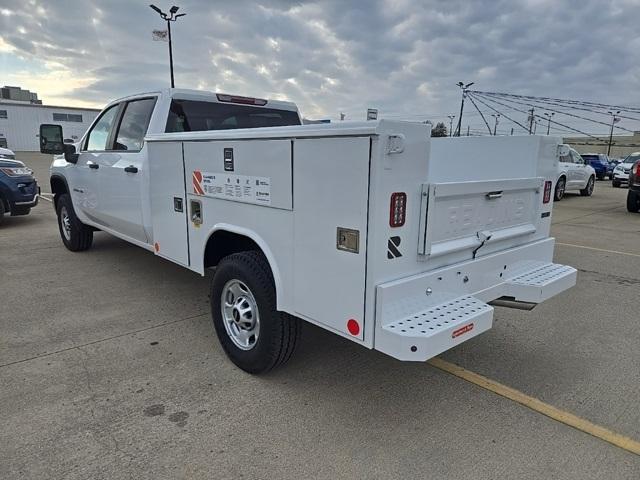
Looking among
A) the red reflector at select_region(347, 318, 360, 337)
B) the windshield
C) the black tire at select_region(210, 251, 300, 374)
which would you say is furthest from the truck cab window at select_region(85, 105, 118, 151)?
the red reflector at select_region(347, 318, 360, 337)

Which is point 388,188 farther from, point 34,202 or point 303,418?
point 34,202

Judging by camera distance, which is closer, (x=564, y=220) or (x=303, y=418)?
(x=303, y=418)

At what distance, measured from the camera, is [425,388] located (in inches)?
128

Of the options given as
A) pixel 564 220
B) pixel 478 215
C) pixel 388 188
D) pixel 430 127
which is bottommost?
pixel 564 220

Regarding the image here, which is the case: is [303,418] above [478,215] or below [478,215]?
below

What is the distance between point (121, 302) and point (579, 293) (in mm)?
5070

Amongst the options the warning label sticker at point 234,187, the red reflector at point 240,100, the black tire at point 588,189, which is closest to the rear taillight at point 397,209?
the warning label sticker at point 234,187

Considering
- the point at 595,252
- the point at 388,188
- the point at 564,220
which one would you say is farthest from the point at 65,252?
the point at 564,220

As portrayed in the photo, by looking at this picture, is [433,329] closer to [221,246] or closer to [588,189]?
[221,246]

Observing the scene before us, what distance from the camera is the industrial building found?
4784 centimetres

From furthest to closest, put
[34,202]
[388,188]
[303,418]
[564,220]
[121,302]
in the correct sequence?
[564,220], [34,202], [121,302], [303,418], [388,188]

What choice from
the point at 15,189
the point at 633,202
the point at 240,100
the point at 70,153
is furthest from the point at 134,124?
the point at 633,202

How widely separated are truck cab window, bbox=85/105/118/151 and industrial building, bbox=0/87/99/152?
45660 mm

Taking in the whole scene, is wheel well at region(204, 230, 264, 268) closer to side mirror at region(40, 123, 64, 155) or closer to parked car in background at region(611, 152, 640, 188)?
side mirror at region(40, 123, 64, 155)
